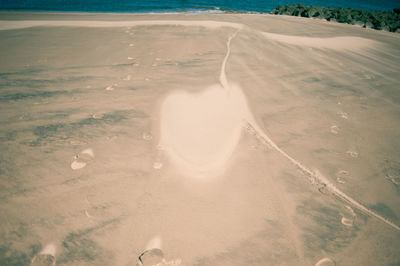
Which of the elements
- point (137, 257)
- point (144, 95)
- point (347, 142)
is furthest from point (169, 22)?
point (137, 257)

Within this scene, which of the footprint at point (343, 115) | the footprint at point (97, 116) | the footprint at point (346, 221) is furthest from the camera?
the footprint at point (343, 115)

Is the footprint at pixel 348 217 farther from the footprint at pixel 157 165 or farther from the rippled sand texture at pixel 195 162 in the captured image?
the footprint at pixel 157 165

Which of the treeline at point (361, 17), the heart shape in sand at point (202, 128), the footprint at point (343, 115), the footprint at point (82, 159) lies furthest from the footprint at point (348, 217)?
the treeline at point (361, 17)

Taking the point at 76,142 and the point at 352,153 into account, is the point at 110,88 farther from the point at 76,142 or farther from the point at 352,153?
the point at 352,153

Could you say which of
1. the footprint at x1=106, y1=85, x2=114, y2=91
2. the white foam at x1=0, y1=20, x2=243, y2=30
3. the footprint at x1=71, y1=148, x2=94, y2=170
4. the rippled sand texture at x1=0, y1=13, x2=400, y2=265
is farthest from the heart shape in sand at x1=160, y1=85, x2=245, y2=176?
the white foam at x1=0, y1=20, x2=243, y2=30

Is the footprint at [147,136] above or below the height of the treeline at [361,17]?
below
